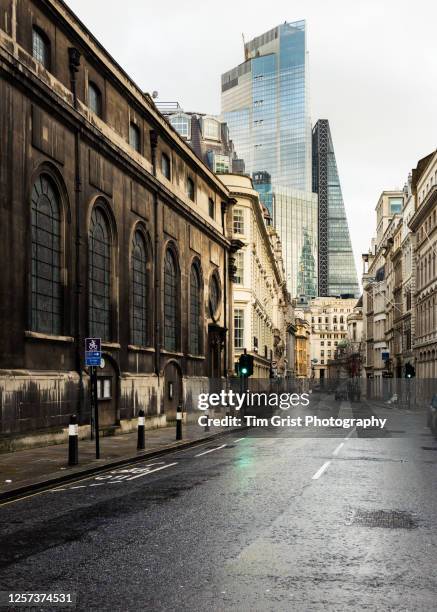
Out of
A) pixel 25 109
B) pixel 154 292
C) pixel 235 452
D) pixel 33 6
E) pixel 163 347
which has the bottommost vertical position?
pixel 235 452

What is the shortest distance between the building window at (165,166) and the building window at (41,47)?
12.7m

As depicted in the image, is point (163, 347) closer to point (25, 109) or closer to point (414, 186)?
point (25, 109)

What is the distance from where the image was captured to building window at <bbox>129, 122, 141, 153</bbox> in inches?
1253

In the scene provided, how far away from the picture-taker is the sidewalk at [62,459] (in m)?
13.9

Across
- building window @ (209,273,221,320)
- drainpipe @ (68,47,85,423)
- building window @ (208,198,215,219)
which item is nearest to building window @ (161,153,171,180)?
building window @ (208,198,215,219)

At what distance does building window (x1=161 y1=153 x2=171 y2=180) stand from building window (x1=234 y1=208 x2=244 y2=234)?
24778 mm

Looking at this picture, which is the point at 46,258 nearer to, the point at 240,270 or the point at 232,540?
the point at 232,540

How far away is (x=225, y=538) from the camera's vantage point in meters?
8.80

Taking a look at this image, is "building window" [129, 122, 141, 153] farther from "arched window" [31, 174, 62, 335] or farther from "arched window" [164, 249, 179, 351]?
"arched window" [31, 174, 62, 335]

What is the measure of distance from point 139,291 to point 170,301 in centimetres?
523

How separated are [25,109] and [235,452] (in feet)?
36.9

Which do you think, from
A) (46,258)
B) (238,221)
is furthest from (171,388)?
(238,221)

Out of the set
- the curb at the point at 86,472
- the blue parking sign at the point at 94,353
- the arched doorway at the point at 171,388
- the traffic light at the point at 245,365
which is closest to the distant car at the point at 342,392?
the arched doorway at the point at 171,388

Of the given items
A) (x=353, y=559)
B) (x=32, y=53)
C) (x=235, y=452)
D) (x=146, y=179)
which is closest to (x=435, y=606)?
(x=353, y=559)
